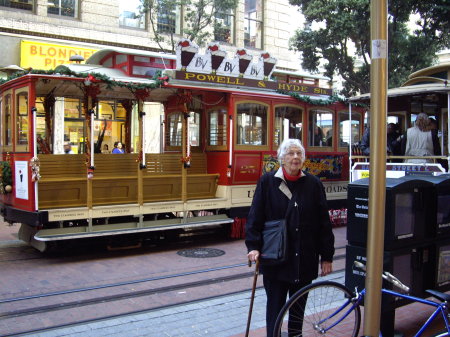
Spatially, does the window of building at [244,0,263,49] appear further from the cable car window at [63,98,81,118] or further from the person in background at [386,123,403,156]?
the person in background at [386,123,403,156]

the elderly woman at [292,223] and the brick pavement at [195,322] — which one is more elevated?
the elderly woman at [292,223]

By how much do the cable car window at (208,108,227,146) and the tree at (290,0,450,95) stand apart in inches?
240

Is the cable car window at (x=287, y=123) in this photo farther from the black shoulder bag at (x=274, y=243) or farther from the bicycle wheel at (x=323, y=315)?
the black shoulder bag at (x=274, y=243)

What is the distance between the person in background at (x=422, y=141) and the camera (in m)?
9.94

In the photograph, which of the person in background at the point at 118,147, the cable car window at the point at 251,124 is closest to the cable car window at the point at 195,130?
the cable car window at the point at 251,124

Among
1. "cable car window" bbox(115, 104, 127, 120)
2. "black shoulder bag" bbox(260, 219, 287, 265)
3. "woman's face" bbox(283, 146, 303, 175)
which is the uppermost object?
"cable car window" bbox(115, 104, 127, 120)

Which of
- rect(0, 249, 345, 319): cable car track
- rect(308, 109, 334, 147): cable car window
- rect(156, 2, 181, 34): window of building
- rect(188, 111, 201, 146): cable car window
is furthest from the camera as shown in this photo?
rect(156, 2, 181, 34): window of building

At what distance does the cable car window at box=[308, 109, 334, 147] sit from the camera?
12.7 meters

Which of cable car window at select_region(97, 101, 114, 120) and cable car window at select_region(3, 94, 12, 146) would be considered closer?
cable car window at select_region(3, 94, 12, 146)

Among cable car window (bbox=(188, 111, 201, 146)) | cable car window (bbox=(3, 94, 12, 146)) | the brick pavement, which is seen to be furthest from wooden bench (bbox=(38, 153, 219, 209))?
the brick pavement

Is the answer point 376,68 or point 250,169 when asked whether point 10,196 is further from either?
point 376,68

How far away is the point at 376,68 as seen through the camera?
12.4 ft

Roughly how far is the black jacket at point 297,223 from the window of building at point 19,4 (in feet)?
56.6

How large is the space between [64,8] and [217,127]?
11272mm
